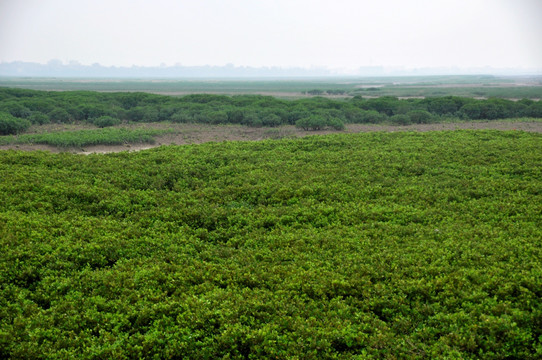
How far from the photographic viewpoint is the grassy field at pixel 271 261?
15.8 ft

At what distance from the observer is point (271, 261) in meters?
6.97

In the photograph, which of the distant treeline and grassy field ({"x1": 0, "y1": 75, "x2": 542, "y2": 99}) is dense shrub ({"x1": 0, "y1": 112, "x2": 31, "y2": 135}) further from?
grassy field ({"x1": 0, "y1": 75, "x2": 542, "y2": 99})

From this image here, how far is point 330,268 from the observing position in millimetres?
6512

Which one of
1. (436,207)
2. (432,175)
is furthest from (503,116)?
(436,207)

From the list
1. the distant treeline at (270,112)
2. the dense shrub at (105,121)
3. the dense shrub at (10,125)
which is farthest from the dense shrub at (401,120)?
the dense shrub at (10,125)

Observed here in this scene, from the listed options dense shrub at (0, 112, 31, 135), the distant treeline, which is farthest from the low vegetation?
the distant treeline

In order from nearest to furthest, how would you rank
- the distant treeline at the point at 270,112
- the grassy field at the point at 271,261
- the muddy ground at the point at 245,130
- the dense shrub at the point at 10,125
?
the grassy field at the point at 271,261 → the muddy ground at the point at 245,130 → the dense shrub at the point at 10,125 → the distant treeline at the point at 270,112

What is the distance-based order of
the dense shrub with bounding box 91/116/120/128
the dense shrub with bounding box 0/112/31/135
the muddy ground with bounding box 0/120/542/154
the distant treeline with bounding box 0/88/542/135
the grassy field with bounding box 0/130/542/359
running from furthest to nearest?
the distant treeline with bounding box 0/88/542/135 < the dense shrub with bounding box 91/116/120/128 < the dense shrub with bounding box 0/112/31/135 < the muddy ground with bounding box 0/120/542/154 < the grassy field with bounding box 0/130/542/359

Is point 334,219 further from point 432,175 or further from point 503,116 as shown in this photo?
point 503,116

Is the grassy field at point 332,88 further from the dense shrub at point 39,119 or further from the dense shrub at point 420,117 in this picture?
the dense shrub at point 39,119

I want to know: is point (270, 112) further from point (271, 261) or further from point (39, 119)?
point (271, 261)

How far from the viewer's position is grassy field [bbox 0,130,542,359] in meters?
4.82

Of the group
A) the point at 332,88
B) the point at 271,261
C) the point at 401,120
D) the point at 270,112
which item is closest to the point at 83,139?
the point at 270,112

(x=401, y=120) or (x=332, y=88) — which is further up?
(x=332, y=88)
